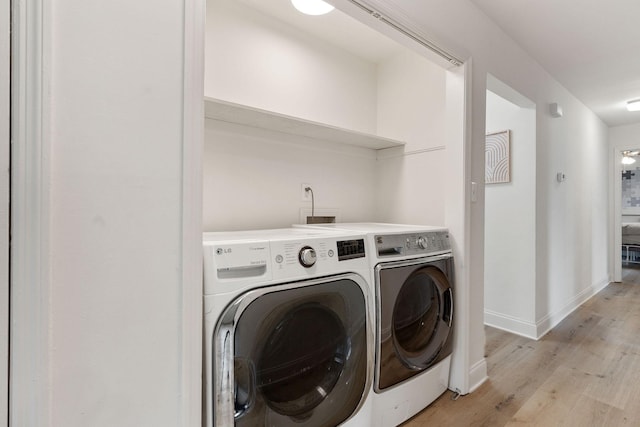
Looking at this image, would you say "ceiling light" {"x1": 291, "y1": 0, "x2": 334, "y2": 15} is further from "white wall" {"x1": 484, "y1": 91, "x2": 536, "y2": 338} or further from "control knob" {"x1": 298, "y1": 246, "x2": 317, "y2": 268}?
"white wall" {"x1": 484, "y1": 91, "x2": 536, "y2": 338}

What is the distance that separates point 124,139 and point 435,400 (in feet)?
6.25

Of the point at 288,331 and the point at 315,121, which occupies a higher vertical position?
the point at 315,121

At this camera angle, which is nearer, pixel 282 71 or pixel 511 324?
pixel 282 71

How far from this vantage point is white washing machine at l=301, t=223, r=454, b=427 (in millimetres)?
1353

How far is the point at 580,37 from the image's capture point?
7.10 ft

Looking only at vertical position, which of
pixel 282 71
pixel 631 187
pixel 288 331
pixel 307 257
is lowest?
pixel 288 331

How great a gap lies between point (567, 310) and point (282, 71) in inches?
140

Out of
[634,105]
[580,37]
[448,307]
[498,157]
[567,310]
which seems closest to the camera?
[448,307]

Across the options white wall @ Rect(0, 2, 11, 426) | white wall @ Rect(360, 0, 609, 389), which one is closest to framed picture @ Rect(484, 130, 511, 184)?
white wall @ Rect(360, 0, 609, 389)

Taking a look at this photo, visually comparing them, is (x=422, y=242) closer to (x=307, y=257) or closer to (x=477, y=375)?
(x=307, y=257)

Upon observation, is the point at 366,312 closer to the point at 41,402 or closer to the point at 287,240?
the point at 287,240

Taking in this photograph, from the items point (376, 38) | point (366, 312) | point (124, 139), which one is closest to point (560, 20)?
point (376, 38)

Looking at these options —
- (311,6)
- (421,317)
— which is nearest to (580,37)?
(311,6)

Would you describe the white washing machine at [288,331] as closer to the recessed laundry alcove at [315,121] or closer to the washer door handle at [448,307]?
the washer door handle at [448,307]
